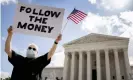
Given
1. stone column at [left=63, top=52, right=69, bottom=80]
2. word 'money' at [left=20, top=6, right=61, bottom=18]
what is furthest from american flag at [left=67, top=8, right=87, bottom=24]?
stone column at [left=63, top=52, right=69, bottom=80]

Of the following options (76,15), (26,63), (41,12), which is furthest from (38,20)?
(76,15)

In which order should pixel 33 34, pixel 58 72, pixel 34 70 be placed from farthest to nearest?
1. pixel 58 72
2. pixel 33 34
3. pixel 34 70

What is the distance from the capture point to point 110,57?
39.4m

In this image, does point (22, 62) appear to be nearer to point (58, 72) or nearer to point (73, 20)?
point (73, 20)

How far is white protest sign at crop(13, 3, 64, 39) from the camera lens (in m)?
4.02

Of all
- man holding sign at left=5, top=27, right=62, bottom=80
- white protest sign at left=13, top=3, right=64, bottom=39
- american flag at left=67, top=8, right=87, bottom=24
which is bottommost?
man holding sign at left=5, top=27, right=62, bottom=80

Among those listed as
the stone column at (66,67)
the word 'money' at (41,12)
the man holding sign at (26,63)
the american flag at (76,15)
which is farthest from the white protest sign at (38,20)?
the stone column at (66,67)

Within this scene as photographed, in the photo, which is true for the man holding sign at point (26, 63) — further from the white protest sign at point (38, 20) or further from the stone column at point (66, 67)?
the stone column at point (66, 67)

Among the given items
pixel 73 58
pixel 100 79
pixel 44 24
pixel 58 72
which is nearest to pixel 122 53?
pixel 100 79

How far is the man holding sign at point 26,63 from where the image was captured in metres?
3.31

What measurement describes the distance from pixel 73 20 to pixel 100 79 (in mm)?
28572

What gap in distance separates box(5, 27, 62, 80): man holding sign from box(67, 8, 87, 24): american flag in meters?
5.01

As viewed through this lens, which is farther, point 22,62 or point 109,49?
point 109,49

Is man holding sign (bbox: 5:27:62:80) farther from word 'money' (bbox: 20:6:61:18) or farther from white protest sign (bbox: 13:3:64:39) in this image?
word 'money' (bbox: 20:6:61:18)
